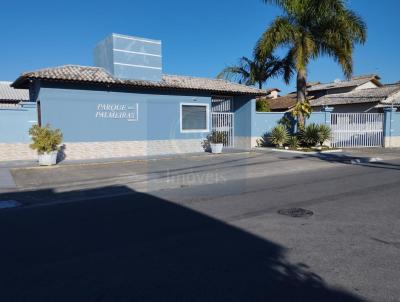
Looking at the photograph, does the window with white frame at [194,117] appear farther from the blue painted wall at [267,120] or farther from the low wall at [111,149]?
the blue painted wall at [267,120]

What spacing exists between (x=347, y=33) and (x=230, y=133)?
893 cm

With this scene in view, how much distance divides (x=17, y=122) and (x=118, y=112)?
14.8 ft

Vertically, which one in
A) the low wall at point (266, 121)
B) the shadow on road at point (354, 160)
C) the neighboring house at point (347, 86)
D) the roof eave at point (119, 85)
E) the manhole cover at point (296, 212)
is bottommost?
the manhole cover at point (296, 212)

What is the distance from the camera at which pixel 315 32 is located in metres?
20.6

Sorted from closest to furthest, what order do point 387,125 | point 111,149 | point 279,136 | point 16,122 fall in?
point 16,122 → point 111,149 → point 279,136 → point 387,125

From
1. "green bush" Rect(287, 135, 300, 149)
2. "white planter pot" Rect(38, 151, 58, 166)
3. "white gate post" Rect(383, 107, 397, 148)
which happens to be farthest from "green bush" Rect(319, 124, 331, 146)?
"white planter pot" Rect(38, 151, 58, 166)

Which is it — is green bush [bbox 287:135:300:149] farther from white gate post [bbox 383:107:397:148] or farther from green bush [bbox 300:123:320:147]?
white gate post [bbox 383:107:397:148]

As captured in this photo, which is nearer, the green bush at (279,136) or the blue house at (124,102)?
the blue house at (124,102)

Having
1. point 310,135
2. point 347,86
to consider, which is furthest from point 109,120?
point 347,86

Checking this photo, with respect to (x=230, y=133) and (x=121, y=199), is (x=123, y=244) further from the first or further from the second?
(x=230, y=133)

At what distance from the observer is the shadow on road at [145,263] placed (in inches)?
141

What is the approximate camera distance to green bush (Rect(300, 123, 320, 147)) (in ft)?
67.2

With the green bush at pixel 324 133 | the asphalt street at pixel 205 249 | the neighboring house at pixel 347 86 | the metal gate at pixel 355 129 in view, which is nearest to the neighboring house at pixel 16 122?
the asphalt street at pixel 205 249

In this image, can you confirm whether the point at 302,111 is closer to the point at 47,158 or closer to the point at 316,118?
the point at 316,118
